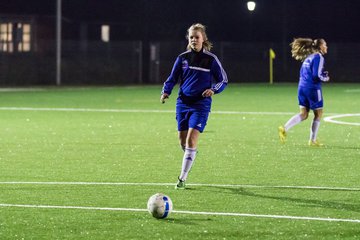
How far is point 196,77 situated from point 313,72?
6.01 metres

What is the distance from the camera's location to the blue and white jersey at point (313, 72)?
1822cm

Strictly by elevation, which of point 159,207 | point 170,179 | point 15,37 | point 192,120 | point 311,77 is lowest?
point 170,179

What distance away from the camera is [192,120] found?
12641 mm

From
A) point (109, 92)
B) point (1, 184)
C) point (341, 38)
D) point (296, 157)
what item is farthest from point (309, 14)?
point (1, 184)

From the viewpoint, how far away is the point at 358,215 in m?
10.3

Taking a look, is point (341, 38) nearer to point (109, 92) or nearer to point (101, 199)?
point (109, 92)

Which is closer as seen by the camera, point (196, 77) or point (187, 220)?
point (187, 220)

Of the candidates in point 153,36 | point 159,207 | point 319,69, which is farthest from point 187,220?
point 153,36

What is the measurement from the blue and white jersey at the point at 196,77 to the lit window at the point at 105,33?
4221cm

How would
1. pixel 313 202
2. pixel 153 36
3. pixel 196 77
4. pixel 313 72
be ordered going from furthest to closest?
pixel 153 36 → pixel 313 72 → pixel 196 77 → pixel 313 202

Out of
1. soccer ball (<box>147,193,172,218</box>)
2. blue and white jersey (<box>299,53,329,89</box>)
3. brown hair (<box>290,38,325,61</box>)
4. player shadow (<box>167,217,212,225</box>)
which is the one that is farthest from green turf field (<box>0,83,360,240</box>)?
brown hair (<box>290,38,325,61</box>)

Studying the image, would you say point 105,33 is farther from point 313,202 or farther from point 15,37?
point 313,202

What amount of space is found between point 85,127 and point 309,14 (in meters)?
37.8

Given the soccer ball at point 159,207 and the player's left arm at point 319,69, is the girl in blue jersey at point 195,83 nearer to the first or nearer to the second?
the soccer ball at point 159,207
